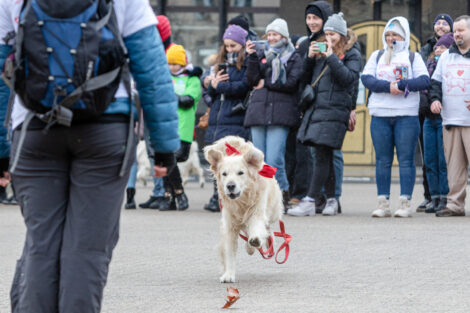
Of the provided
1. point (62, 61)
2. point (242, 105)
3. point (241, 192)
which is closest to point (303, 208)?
point (242, 105)

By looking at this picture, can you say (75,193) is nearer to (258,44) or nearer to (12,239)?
(12,239)

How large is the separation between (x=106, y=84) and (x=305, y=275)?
354 centimetres

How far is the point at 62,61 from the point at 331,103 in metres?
7.75

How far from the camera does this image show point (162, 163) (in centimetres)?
400

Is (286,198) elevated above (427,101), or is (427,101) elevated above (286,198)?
(427,101)

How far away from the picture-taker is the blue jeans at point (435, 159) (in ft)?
39.4

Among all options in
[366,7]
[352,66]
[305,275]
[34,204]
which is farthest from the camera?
[366,7]

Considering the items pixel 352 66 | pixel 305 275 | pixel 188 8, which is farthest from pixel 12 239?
pixel 188 8

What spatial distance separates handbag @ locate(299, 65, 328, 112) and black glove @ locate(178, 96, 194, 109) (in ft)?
5.21

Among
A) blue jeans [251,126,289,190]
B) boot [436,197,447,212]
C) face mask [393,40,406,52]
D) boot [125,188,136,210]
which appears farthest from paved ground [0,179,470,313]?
face mask [393,40,406,52]

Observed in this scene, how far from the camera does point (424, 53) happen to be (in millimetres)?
12422

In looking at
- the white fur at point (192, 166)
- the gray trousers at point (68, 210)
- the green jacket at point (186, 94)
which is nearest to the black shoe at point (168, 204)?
the green jacket at point (186, 94)

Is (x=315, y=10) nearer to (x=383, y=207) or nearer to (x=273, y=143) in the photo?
(x=273, y=143)

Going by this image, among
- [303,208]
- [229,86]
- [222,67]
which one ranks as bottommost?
[303,208]
